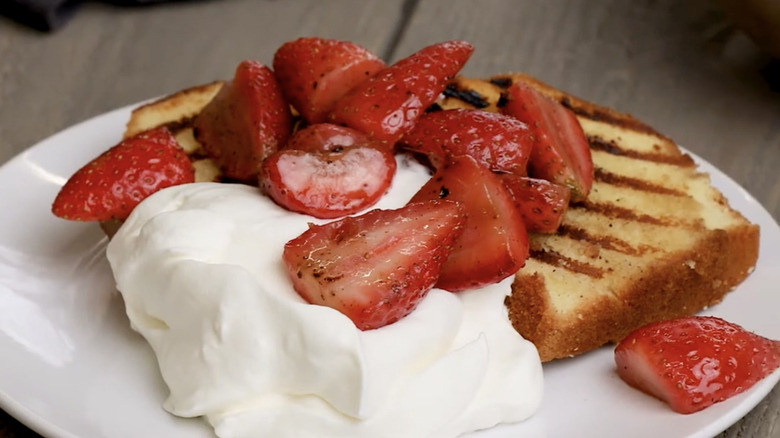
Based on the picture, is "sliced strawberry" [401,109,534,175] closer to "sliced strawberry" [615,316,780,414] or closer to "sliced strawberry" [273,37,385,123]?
→ "sliced strawberry" [273,37,385,123]

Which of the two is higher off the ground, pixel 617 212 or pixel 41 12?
pixel 617 212

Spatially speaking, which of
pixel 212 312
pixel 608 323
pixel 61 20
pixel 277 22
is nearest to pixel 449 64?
pixel 608 323

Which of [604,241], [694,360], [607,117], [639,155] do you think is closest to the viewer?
[694,360]

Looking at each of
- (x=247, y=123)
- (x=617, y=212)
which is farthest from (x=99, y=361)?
(x=617, y=212)

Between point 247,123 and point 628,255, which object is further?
point 247,123

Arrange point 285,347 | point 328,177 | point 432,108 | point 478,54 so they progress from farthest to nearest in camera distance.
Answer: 1. point 478,54
2. point 432,108
3. point 328,177
4. point 285,347

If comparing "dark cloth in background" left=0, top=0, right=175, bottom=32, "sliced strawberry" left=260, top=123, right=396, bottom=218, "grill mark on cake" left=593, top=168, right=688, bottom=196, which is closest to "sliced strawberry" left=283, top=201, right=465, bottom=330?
"sliced strawberry" left=260, top=123, right=396, bottom=218

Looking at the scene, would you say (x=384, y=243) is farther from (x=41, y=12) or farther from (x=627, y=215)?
(x=41, y=12)

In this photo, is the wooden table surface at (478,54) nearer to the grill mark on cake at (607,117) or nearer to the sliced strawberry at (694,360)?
the grill mark on cake at (607,117)
